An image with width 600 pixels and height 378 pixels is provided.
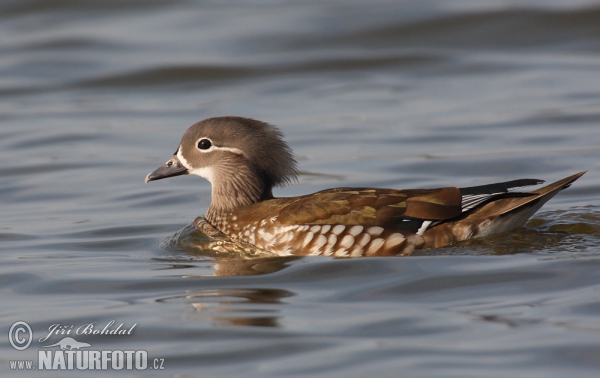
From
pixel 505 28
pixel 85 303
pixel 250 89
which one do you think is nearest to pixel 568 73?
pixel 505 28

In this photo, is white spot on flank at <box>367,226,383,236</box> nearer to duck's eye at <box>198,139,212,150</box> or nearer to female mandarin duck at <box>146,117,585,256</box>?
female mandarin duck at <box>146,117,585,256</box>

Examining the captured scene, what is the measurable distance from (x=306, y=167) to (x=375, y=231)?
16.0ft

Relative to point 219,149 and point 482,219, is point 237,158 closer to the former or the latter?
point 219,149

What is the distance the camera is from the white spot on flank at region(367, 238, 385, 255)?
8984 mm

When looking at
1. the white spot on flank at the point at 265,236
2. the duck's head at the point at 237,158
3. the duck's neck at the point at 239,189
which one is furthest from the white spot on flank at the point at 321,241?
the duck's neck at the point at 239,189

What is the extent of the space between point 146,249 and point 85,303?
80.3 inches

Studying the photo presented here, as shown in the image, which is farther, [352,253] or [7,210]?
[7,210]

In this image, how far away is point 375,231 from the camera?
8.97 m

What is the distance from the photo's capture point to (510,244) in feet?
30.3

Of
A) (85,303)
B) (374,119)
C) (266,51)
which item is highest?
(266,51)

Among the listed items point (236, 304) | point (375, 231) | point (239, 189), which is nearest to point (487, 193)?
point (375, 231)

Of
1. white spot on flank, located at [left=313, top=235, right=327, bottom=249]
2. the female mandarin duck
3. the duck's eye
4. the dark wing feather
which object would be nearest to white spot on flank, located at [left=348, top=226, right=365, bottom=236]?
the female mandarin duck

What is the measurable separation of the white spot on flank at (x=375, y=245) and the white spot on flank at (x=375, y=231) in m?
0.06

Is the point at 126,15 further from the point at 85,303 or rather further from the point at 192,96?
the point at 85,303
